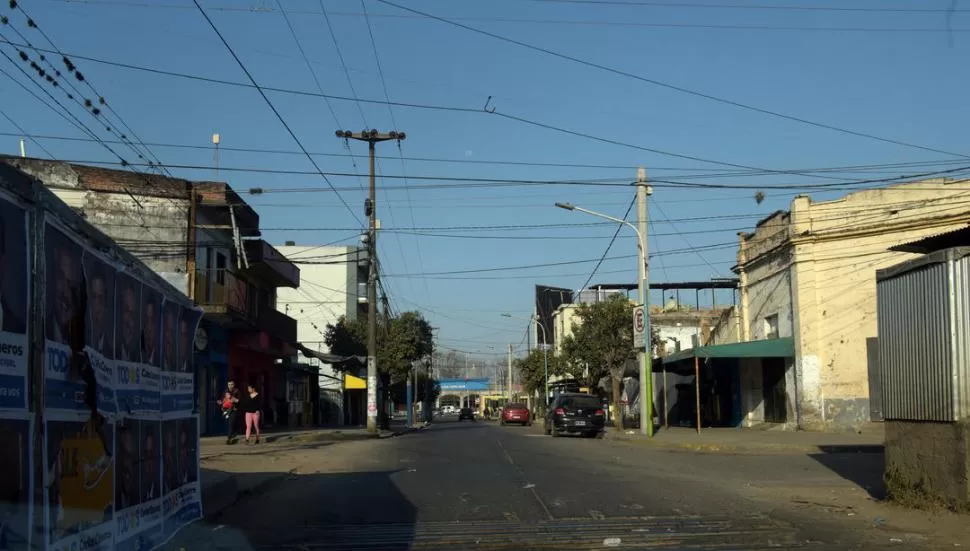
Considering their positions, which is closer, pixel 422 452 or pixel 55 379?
pixel 55 379

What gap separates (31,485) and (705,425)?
37.2 meters

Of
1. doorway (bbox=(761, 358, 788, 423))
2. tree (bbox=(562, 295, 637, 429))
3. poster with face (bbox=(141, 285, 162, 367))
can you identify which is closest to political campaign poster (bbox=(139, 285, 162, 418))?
poster with face (bbox=(141, 285, 162, 367))

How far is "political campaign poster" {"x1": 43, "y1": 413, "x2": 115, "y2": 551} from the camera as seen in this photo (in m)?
5.08

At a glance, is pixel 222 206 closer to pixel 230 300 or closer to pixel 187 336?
pixel 230 300

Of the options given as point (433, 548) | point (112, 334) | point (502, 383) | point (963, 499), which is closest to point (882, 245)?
point (963, 499)

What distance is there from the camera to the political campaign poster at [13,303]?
444 cm

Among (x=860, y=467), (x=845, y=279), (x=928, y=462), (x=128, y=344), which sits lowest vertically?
(x=860, y=467)

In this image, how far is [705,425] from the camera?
39.3 metres

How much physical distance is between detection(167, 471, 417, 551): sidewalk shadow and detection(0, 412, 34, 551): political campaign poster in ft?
12.1

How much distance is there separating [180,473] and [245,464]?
9.38m

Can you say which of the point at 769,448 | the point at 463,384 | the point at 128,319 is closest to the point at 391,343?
the point at 769,448

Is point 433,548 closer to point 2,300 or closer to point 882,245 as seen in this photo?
point 2,300

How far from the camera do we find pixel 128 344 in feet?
22.6

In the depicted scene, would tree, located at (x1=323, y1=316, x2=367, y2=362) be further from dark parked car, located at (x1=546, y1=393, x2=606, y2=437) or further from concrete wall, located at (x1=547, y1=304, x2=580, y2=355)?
dark parked car, located at (x1=546, y1=393, x2=606, y2=437)
